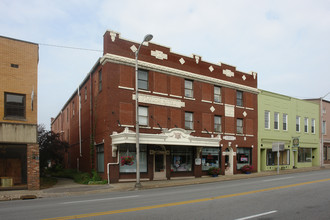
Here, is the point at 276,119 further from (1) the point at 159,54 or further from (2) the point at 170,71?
(1) the point at 159,54

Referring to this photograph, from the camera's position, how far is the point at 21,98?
19.1 m

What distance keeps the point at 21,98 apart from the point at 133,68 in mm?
8269

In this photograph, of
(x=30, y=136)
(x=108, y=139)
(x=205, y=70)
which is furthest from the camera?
(x=205, y=70)

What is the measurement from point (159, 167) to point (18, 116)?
1104 cm

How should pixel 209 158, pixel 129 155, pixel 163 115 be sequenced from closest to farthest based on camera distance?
1. pixel 129 155
2. pixel 163 115
3. pixel 209 158

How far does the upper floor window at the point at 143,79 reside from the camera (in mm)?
24109

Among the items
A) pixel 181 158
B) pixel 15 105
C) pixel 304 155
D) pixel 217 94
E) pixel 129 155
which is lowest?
pixel 304 155

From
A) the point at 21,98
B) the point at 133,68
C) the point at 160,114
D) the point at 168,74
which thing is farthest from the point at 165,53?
the point at 21,98

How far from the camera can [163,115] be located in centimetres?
2489

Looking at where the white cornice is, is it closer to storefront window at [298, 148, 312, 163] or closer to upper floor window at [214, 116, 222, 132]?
upper floor window at [214, 116, 222, 132]

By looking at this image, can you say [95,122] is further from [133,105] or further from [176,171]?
[176,171]

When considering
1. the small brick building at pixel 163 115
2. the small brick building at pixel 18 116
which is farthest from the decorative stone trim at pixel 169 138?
the small brick building at pixel 18 116

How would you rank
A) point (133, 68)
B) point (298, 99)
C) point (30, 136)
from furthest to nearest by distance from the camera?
1. point (298, 99)
2. point (133, 68)
3. point (30, 136)

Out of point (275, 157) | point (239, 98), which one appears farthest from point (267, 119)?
point (239, 98)
